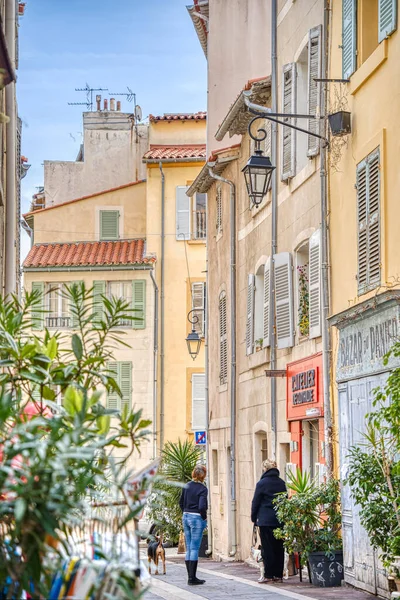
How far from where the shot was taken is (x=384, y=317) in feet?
42.1

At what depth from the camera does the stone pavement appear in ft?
44.4

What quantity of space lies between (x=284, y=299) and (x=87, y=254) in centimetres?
2359

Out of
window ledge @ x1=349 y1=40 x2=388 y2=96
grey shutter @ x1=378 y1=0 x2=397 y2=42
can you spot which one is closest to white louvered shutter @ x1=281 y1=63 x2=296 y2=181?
window ledge @ x1=349 y1=40 x2=388 y2=96

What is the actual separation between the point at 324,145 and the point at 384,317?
4.58m

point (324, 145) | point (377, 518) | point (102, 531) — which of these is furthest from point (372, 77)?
point (102, 531)

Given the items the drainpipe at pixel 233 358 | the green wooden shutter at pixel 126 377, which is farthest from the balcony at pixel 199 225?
the drainpipe at pixel 233 358

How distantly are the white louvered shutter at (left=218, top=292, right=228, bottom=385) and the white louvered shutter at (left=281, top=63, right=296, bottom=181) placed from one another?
6.83m

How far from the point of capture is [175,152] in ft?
137

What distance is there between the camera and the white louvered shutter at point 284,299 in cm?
1905

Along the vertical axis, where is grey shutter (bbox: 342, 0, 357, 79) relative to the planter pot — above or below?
above

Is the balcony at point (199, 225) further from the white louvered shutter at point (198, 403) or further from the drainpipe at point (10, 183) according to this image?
the drainpipe at point (10, 183)

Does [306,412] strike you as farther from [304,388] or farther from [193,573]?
[193,573]

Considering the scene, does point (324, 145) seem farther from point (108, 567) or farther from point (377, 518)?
point (108, 567)

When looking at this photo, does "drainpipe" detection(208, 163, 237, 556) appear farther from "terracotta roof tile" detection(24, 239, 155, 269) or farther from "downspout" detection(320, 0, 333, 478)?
"terracotta roof tile" detection(24, 239, 155, 269)
